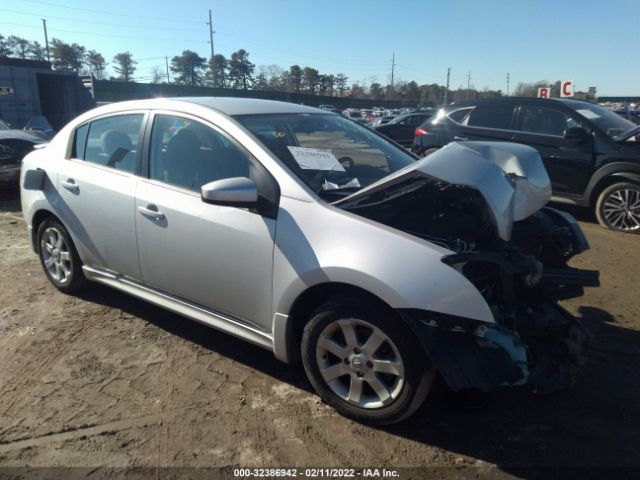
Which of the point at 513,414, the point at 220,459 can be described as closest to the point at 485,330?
the point at 513,414

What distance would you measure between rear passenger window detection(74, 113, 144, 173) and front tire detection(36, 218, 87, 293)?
0.73 meters

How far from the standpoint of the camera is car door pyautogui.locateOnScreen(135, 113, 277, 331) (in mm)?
2768

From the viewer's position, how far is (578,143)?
6676 millimetres

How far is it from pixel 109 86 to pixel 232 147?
37835 mm

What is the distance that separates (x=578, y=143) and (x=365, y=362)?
19.0 feet

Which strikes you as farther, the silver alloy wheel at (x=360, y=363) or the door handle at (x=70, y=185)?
the door handle at (x=70, y=185)

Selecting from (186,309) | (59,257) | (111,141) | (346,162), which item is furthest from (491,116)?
(59,257)

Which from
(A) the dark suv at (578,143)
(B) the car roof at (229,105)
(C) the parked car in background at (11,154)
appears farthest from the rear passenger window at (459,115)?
(C) the parked car in background at (11,154)

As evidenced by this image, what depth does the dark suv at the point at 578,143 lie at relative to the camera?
632 cm

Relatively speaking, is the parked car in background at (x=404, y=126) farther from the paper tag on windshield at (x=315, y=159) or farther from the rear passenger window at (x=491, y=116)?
the paper tag on windshield at (x=315, y=159)

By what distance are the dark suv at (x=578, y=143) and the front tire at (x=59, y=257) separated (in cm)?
513

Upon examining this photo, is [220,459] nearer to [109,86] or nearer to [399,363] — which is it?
[399,363]

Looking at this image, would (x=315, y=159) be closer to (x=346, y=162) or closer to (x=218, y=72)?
(x=346, y=162)

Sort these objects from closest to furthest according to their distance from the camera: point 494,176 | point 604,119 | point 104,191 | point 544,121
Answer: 1. point 494,176
2. point 104,191
3. point 604,119
4. point 544,121
